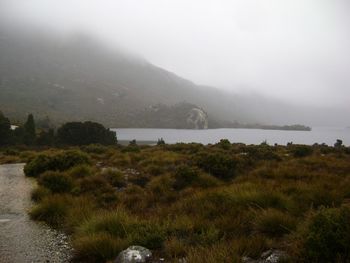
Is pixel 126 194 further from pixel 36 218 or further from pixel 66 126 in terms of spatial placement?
pixel 66 126

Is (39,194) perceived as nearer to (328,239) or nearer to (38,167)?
(38,167)

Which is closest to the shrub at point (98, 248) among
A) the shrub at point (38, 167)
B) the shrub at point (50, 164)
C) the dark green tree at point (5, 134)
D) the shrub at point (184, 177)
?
the shrub at point (184, 177)

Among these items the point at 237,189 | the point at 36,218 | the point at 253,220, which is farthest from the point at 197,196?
the point at 36,218

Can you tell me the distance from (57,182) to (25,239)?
15.5 feet

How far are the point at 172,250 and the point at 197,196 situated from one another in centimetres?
349

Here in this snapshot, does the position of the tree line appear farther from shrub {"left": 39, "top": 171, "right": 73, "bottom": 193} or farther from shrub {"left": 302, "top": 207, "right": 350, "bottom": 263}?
shrub {"left": 302, "top": 207, "right": 350, "bottom": 263}

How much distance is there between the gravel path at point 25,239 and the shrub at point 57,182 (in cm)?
106

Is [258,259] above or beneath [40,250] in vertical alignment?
above

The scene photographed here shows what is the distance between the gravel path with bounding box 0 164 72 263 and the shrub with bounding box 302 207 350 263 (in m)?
3.86

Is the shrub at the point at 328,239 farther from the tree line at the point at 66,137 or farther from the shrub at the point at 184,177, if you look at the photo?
the tree line at the point at 66,137

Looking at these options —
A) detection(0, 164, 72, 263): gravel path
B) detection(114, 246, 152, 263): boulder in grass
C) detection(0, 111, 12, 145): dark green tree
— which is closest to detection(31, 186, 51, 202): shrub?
detection(0, 164, 72, 263): gravel path

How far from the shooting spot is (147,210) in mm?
8477

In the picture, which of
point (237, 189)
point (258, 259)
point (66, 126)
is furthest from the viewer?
point (66, 126)

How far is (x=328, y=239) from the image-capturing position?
14.2 ft
